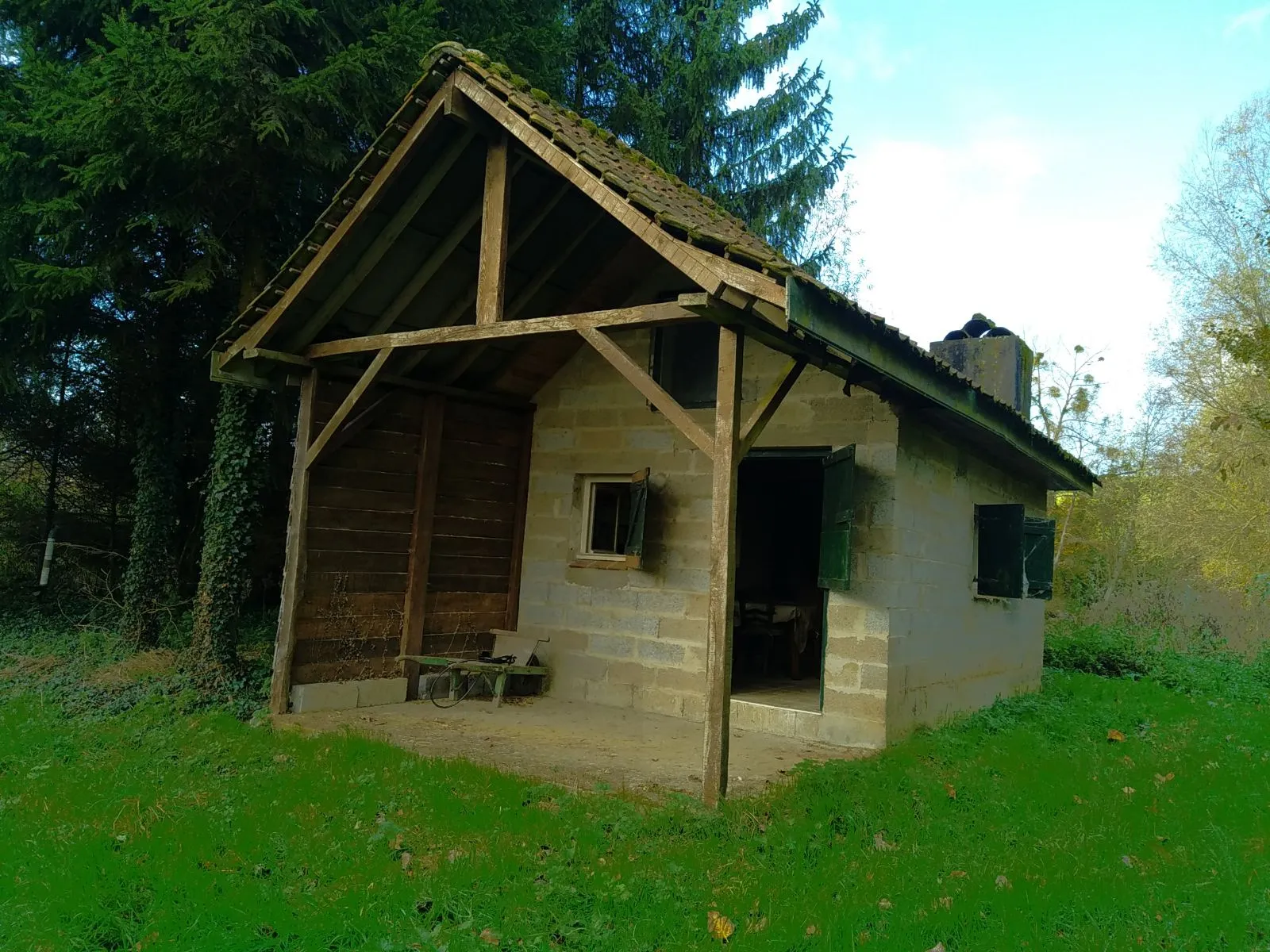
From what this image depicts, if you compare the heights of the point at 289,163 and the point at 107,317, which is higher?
the point at 289,163

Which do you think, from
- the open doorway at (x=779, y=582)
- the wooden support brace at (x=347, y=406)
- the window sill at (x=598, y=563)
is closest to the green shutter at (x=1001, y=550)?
the open doorway at (x=779, y=582)

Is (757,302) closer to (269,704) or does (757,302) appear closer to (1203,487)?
(269,704)

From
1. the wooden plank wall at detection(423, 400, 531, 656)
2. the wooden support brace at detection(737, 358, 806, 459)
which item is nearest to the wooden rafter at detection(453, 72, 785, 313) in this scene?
the wooden support brace at detection(737, 358, 806, 459)

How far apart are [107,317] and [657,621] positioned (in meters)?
7.27

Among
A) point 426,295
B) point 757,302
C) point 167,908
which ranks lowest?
point 167,908

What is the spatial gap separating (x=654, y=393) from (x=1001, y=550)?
5.00m

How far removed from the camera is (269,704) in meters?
7.44

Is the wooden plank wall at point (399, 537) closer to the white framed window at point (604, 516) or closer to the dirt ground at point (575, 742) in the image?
the dirt ground at point (575, 742)

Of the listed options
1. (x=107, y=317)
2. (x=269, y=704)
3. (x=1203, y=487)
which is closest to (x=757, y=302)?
(x=269, y=704)

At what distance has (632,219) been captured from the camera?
5.43 m

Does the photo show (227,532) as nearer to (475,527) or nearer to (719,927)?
(475,527)

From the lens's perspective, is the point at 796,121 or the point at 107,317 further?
the point at 796,121

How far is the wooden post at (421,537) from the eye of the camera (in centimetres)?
825

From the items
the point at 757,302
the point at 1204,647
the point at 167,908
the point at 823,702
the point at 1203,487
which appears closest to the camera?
the point at 167,908
